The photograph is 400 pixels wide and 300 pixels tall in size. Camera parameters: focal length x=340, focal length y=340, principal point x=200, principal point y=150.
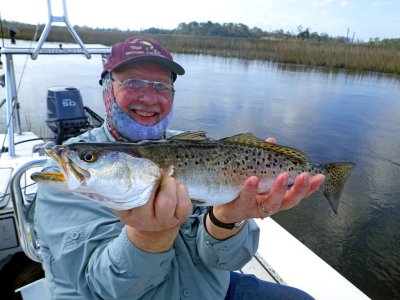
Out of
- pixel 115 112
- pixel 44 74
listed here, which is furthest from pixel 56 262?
pixel 44 74

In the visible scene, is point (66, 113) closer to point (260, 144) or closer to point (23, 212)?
point (23, 212)

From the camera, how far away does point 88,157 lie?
183 cm

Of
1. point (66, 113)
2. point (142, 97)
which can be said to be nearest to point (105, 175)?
point (142, 97)

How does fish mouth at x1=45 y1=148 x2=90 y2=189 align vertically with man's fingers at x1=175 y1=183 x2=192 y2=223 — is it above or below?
above

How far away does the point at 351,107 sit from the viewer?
57.2ft

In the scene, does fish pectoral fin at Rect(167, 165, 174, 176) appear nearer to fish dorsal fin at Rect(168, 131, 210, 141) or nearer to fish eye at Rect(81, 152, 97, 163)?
fish dorsal fin at Rect(168, 131, 210, 141)

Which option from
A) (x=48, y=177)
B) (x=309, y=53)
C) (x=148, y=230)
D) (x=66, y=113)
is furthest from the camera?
(x=309, y=53)

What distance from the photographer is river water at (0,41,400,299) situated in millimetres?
6914

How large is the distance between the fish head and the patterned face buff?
0.79 m

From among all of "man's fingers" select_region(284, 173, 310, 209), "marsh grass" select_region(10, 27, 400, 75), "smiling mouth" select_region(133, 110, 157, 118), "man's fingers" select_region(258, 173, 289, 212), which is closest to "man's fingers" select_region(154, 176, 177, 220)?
"man's fingers" select_region(258, 173, 289, 212)

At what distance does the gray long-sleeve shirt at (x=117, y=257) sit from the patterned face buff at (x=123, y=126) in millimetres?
701

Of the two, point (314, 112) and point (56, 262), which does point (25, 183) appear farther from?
point (314, 112)

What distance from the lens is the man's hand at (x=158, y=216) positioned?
5.73 ft

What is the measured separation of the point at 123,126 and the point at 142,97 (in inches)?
10.7
